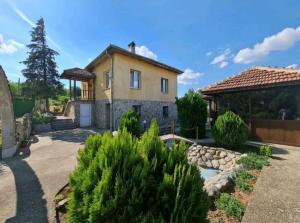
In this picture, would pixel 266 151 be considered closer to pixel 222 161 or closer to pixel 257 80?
pixel 222 161

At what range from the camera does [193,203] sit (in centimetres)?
214

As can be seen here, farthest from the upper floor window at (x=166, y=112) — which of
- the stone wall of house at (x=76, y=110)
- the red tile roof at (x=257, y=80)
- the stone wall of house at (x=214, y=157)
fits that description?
the stone wall of house at (x=214, y=157)

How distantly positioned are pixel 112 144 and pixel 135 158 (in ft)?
1.15

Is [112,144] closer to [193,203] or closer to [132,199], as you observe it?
[132,199]

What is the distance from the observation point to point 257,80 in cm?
993

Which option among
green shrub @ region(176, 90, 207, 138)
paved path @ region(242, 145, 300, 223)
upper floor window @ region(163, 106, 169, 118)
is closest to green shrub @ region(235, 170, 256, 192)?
paved path @ region(242, 145, 300, 223)

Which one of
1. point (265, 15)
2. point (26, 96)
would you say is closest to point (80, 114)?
point (26, 96)

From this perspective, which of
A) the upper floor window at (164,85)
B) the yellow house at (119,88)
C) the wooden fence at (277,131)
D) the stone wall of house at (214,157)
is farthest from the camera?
the upper floor window at (164,85)

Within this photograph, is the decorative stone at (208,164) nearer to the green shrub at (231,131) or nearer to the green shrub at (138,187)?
the green shrub at (231,131)

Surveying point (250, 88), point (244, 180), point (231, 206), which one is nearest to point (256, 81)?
point (250, 88)

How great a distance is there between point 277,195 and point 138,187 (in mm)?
4123

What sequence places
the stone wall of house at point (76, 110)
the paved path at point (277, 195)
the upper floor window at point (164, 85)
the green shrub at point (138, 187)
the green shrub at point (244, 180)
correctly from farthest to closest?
1. the upper floor window at point (164, 85)
2. the stone wall of house at point (76, 110)
3. the green shrub at point (244, 180)
4. the paved path at point (277, 195)
5. the green shrub at point (138, 187)

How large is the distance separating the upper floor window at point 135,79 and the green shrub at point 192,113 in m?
6.13

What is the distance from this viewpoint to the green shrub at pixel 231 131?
851 cm
